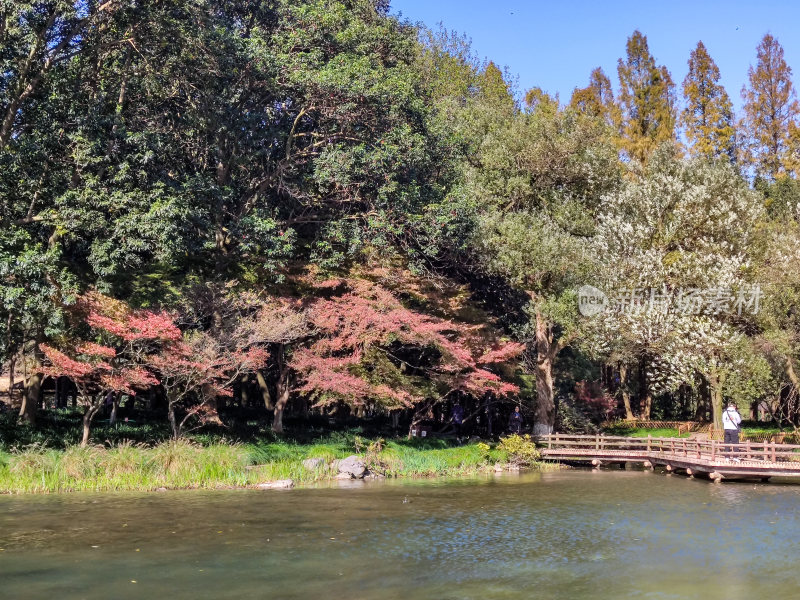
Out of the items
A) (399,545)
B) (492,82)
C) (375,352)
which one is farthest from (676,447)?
(492,82)

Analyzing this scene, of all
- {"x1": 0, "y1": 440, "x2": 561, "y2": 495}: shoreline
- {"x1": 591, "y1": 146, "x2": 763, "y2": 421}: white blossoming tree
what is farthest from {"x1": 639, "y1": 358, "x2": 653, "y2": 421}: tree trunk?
{"x1": 0, "y1": 440, "x2": 561, "y2": 495}: shoreline

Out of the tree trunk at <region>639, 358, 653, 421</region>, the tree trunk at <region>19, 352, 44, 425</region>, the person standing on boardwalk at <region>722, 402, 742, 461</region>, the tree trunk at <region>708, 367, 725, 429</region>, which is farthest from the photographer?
the tree trunk at <region>639, 358, 653, 421</region>

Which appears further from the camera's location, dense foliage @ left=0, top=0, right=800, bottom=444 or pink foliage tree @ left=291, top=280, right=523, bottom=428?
pink foliage tree @ left=291, top=280, right=523, bottom=428

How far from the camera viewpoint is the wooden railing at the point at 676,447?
29.0 meters

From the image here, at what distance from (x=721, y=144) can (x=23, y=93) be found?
51.9 metres

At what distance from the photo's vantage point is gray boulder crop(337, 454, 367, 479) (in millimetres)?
29312

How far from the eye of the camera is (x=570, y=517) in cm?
2072

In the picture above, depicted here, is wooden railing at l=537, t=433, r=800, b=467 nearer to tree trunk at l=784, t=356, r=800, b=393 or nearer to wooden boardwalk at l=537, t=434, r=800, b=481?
wooden boardwalk at l=537, t=434, r=800, b=481

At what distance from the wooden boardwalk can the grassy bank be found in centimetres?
619

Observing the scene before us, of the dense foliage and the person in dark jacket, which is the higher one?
the dense foliage

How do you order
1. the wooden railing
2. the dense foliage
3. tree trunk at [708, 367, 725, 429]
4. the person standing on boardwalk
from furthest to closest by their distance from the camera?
tree trunk at [708, 367, 725, 429]
the person standing on boardwalk
the wooden railing
the dense foliage

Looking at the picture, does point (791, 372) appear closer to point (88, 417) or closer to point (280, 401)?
point (280, 401)

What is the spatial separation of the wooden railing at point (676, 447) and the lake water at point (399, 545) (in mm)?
4072

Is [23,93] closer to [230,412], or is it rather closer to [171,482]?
[171,482]
